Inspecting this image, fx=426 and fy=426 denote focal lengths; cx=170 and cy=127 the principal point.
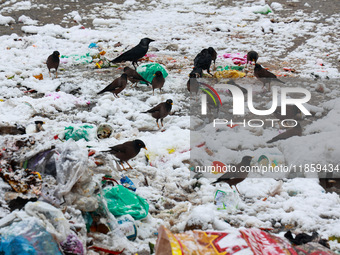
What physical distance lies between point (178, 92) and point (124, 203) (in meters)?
3.43

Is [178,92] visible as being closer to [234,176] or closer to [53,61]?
[53,61]

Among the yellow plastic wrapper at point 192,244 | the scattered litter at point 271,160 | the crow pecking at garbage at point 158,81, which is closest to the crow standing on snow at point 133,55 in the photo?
the crow pecking at garbage at point 158,81

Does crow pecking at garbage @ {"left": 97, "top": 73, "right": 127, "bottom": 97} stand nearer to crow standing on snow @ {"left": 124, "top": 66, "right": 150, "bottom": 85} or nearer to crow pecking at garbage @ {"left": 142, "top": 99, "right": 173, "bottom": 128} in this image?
crow standing on snow @ {"left": 124, "top": 66, "right": 150, "bottom": 85}

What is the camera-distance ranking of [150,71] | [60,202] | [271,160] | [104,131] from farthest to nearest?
[150,71] → [104,131] → [271,160] → [60,202]

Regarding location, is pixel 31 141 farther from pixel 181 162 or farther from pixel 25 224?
pixel 181 162

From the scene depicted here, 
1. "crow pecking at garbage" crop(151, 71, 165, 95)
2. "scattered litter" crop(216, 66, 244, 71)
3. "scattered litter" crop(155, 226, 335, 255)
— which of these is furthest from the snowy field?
"scattered litter" crop(155, 226, 335, 255)

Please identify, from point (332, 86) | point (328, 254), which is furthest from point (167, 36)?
point (328, 254)

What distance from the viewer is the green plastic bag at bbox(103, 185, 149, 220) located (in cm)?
371

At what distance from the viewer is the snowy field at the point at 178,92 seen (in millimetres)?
4027

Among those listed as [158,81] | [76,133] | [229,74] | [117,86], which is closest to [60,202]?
[76,133]

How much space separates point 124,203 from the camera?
380 cm

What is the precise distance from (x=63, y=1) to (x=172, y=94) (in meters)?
7.01

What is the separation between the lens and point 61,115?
6078mm

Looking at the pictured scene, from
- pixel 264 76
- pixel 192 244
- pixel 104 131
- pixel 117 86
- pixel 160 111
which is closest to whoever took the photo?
pixel 192 244
